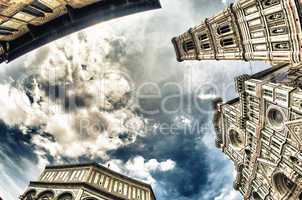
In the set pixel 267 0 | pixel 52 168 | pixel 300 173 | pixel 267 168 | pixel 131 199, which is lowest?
pixel 131 199

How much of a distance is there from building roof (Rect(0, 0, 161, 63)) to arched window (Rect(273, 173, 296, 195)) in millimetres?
23182

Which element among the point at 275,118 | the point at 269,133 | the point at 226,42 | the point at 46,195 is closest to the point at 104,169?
the point at 46,195

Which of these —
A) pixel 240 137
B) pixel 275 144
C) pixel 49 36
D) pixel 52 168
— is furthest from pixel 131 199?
pixel 49 36

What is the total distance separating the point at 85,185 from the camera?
38750 millimetres

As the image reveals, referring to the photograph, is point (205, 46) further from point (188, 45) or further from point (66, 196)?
point (66, 196)

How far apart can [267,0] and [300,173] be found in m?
22.9

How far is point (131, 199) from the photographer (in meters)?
41.4

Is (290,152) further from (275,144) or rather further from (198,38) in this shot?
(198,38)

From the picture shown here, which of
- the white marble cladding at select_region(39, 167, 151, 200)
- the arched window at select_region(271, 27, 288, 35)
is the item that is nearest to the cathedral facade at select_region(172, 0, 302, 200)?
the arched window at select_region(271, 27, 288, 35)

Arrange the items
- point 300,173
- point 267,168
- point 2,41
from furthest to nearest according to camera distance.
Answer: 1. point 267,168
2. point 300,173
3. point 2,41

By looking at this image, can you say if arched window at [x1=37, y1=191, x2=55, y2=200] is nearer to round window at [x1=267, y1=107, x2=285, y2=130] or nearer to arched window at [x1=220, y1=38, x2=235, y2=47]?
round window at [x1=267, y1=107, x2=285, y2=130]

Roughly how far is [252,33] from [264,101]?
1311 centimetres

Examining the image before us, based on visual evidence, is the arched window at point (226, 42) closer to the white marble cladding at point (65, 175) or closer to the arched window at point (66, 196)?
the white marble cladding at point (65, 175)

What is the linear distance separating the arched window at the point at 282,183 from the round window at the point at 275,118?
5554mm
